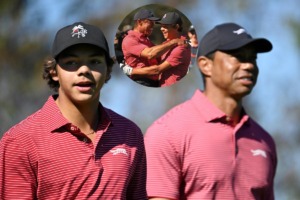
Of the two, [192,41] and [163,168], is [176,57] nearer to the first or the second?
[192,41]

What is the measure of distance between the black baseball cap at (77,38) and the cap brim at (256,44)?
6.63 feet

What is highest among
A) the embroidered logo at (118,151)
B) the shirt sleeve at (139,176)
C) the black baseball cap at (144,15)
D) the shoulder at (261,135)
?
the black baseball cap at (144,15)

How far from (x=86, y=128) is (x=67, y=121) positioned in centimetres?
14

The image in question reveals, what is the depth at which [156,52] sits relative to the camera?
7840mm

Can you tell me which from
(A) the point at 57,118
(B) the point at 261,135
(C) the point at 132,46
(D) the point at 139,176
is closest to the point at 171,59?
(C) the point at 132,46

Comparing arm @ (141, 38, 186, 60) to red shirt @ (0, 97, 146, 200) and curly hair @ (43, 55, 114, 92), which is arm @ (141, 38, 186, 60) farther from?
red shirt @ (0, 97, 146, 200)

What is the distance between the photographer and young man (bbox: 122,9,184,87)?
25.7 ft

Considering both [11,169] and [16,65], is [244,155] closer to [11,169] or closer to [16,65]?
[11,169]

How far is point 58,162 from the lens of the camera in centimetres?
710

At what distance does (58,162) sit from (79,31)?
2.41 ft

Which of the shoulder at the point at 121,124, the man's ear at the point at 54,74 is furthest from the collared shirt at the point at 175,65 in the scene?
the man's ear at the point at 54,74

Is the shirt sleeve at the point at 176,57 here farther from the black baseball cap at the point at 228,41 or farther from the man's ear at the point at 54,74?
the black baseball cap at the point at 228,41

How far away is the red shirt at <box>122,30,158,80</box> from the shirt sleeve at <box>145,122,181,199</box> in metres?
1.01

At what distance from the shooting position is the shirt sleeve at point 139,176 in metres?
7.51
